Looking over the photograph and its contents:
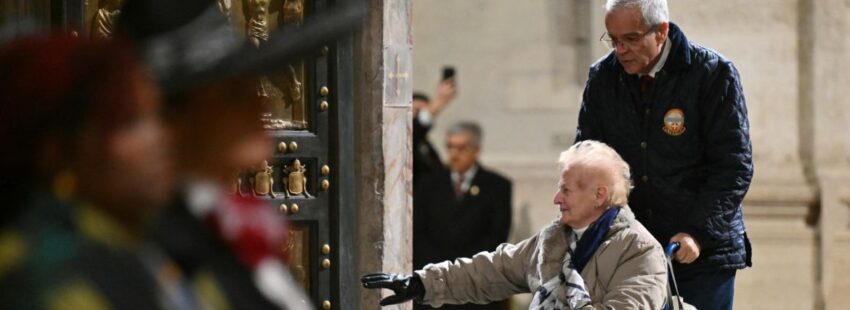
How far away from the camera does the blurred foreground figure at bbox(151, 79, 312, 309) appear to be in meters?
1.42

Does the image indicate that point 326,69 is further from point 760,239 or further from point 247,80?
point 247,80

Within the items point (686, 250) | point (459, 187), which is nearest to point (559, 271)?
point (686, 250)

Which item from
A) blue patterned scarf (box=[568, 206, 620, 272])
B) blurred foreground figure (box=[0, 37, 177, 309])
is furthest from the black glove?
Answer: blurred foreground figure (box=[0, 37, 177, 309])

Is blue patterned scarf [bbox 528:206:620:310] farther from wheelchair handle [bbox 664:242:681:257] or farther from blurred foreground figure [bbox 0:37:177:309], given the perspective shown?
blurred foreground figure [bbox 0:37:177:309]

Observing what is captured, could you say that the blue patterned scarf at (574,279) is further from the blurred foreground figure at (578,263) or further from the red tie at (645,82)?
the red tie at (645,82)

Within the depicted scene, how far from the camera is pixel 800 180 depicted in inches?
341

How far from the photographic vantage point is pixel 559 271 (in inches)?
173

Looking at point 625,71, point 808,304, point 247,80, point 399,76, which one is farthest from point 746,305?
point 247,80

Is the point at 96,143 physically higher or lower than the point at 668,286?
higher

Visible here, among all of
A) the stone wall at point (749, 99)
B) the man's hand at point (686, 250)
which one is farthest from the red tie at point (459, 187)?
the man's hand at point (686, 250)

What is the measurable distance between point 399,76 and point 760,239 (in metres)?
2.81

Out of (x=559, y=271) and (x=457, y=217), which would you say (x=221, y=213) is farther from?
(x=457, y=217)

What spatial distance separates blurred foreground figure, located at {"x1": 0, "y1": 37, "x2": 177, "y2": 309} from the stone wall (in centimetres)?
712

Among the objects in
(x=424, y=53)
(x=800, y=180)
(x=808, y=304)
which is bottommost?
(x=808, y=304)
